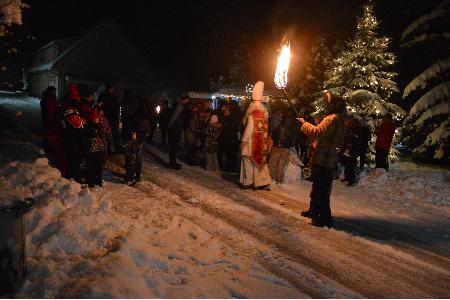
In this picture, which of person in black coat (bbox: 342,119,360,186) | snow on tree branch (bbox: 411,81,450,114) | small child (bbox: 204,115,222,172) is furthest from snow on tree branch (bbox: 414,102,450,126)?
small child (bbox: 204,115,222,172)

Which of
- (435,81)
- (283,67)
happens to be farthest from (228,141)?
(435,81)

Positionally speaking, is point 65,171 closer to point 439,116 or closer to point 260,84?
point 260,84

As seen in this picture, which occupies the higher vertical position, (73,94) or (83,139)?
(73,94)

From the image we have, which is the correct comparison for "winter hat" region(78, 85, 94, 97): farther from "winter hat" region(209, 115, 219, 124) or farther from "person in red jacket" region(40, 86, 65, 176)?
"winter hat" region(209, 115, 219, 124)

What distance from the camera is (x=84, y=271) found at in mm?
4406

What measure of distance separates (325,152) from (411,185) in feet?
17.0

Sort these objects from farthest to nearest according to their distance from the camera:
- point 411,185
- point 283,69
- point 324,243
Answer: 1. point 411,185
2. point 324,243
3. point 283,69

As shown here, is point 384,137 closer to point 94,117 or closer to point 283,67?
point 283,67

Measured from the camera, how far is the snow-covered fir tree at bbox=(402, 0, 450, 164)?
55.6 ft

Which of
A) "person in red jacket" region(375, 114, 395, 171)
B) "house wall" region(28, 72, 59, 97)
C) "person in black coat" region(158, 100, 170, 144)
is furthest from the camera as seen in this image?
"house wall" region(28, 72, 59, 97)

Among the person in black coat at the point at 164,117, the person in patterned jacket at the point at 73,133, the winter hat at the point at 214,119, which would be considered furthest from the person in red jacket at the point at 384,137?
the person in patterned jacket at the point at 73,133

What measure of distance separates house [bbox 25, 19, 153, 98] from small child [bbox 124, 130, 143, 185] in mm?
29769

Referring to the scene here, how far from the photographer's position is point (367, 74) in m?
18.5

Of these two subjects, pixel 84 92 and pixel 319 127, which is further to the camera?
pixel 84 92
